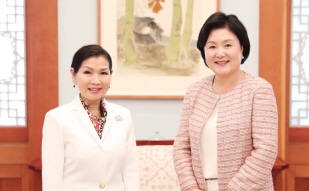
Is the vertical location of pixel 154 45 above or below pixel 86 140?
above

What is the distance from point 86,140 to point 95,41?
1420mm

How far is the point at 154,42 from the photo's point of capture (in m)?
3.20

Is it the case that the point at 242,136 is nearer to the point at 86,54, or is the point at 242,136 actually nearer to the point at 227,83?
the point at 227,83

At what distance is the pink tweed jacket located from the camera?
5.98ft

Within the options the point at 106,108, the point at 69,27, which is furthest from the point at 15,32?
the point at 106,108

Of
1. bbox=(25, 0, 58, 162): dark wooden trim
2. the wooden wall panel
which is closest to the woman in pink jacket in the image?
bbox=(25, 0, 58, 162): dark wooden trim

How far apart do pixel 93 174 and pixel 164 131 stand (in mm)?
1379

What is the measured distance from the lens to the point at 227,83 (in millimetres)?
1982

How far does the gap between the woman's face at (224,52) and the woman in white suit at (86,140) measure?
1.62ft

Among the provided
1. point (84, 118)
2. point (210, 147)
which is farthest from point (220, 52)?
point (84, 118)

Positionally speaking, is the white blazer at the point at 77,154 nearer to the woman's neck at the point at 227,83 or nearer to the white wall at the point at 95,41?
the woman's neck at the point at 227,83

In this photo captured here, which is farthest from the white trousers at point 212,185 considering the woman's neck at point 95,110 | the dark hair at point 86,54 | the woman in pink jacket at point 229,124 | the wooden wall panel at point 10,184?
the wooden wall panel at point 10,184

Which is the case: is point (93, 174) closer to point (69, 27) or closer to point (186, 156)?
point (186, 156)

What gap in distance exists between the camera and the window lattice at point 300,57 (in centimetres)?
332
